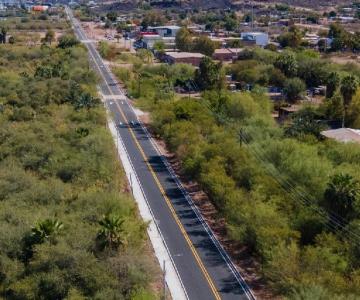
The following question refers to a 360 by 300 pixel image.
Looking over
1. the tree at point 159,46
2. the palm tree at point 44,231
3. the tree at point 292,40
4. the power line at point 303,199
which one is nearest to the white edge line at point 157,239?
the palm tree at point 44,231

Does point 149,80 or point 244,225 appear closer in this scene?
point 244,225

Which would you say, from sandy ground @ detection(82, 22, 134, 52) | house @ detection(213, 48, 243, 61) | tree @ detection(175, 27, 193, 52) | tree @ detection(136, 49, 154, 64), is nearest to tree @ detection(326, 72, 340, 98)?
house @ detection(213, 48, 243, 61)

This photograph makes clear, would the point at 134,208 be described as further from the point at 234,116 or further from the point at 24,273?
the point at 234,116

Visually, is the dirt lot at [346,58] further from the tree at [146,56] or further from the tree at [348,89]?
the tree at [348,89]

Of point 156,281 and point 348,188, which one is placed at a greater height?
point 348,188

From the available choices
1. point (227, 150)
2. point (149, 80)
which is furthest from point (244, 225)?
point (149, 80)

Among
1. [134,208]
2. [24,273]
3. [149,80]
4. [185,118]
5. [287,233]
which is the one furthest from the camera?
Answer: [149,80]

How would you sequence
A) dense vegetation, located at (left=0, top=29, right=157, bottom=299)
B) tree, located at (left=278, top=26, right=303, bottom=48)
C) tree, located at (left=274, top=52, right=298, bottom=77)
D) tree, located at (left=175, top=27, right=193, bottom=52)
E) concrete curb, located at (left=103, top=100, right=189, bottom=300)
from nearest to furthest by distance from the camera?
dense vegetation, located at (left=0, top=29, right=157, bottom=299) < concrete curb, located at (left=103, top=100, right=189, bottom=300) < tree, located at (left=274, top=52, right=298, bottom=77) < tree, located at (left=175, top=27, right=193, bottom=52) < tree, located at (left=278, top=26, right=303, bottom=48)

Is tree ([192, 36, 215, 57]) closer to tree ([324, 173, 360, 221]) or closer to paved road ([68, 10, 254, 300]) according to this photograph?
paved road ([68, 10, 254, 300])
